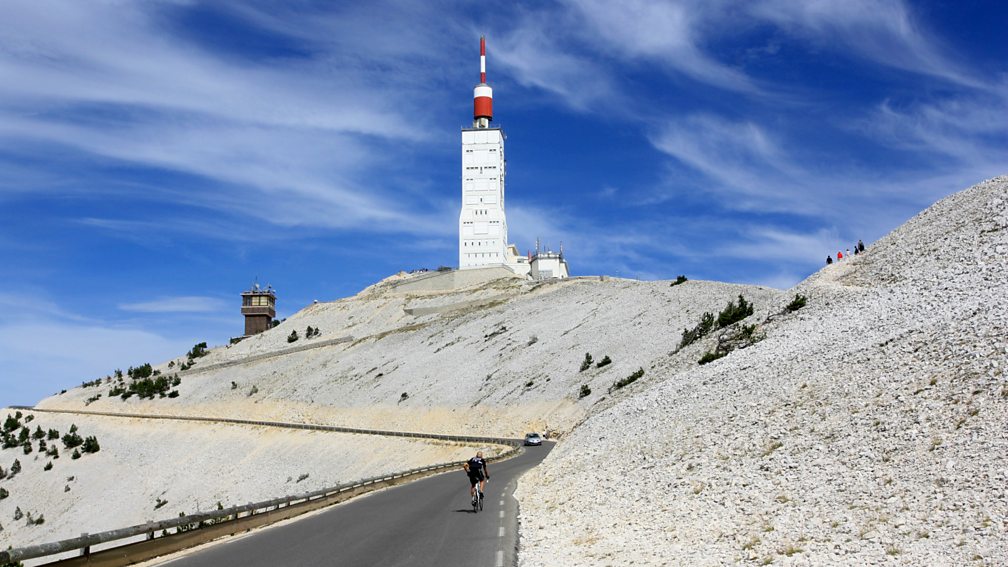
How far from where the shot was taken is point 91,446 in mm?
84125

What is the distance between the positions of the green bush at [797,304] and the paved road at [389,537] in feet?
59.7

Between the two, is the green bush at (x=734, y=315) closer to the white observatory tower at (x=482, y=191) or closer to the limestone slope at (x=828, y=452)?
the limestone slope at (x=828, y=452)

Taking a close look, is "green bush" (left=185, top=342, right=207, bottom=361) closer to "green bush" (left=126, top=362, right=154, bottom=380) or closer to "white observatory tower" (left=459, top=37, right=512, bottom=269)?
"green bush" (left=126, top=362, right=154, bottom=380)

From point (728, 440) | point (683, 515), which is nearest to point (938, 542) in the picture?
point (683, 515)

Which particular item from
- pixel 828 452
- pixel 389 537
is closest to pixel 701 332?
pixel 828 452

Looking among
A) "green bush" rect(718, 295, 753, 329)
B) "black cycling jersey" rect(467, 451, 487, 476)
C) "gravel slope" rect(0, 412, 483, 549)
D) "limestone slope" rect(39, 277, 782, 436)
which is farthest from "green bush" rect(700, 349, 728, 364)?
"gravel slope" rect(0, 412, 483, 549)

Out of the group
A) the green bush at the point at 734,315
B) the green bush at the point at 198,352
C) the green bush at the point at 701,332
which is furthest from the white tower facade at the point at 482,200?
the green bush at the point at 734,315

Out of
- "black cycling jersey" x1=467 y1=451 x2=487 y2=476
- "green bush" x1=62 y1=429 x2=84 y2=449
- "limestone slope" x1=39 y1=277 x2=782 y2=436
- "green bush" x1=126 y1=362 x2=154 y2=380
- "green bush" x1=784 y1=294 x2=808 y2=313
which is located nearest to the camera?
"black cycling jersey" x1=467 y1=451 x2=487 y2=476

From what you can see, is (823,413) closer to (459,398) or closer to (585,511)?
(585,511)

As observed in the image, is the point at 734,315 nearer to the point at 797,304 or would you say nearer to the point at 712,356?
the point at 797,304

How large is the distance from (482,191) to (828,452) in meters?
124

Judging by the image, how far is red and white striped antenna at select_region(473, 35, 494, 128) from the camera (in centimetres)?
14538

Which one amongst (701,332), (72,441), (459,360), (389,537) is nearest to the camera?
(389,537)

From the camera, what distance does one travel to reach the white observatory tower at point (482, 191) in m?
136
